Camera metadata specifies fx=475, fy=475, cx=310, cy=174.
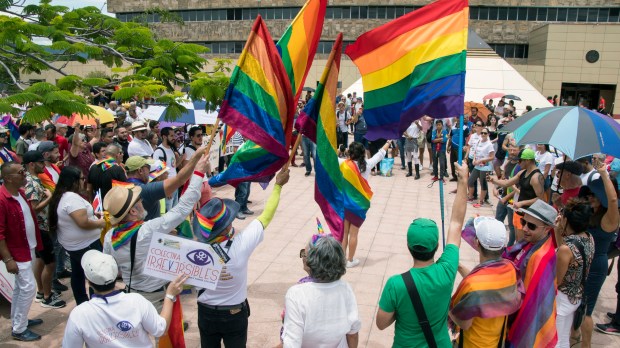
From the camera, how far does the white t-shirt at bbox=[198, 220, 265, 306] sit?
3363 mm

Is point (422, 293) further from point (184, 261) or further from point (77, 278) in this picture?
point (77, 278)

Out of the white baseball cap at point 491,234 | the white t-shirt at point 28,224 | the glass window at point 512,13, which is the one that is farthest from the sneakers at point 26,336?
the glass window at point 512,13

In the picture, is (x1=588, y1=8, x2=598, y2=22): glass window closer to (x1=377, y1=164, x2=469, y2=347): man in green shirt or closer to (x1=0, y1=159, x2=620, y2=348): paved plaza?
(x1=0, y1=159, x2=620, y2=348): paved plaza

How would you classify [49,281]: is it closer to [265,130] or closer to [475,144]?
[265,130]

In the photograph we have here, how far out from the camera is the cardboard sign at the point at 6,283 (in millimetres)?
5211

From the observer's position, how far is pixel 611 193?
4504mm

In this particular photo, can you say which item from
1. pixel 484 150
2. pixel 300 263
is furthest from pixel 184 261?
pixel 484 150

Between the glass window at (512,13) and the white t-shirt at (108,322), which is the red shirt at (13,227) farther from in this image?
the glass window at (512,13)

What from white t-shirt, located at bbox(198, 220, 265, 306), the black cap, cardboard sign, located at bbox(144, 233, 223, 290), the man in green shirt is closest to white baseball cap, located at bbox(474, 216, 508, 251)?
the man in green shirt

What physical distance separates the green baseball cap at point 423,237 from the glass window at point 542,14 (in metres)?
47.7

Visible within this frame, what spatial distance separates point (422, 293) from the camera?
284 cm

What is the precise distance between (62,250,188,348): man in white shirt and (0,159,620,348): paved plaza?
7.05 feet

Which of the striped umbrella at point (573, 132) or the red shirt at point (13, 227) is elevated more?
the striped umbrella at point (573, 132)

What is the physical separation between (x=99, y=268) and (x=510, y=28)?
47.9 metres
